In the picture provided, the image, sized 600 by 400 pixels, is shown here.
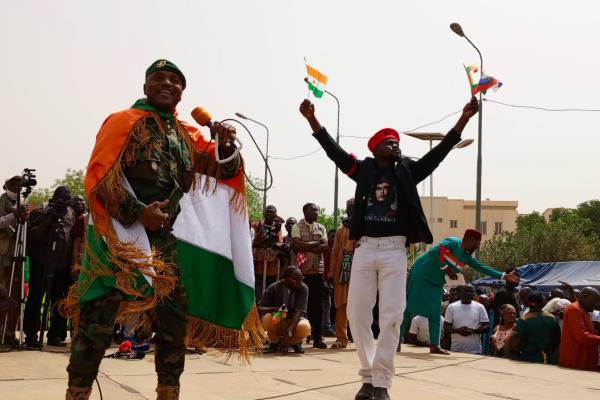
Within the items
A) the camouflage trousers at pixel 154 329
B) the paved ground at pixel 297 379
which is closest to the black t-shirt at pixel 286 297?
the paved ground at pixel 297 379

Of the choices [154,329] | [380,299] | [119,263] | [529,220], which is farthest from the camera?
[529,220]

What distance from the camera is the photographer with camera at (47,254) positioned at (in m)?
8.45

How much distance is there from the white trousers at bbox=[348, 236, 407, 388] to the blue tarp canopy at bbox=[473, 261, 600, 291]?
673 inches

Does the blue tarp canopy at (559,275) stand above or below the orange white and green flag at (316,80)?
below

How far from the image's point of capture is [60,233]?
8.55 m

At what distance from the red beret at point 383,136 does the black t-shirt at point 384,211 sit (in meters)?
0.31

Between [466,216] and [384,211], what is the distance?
4038 inches

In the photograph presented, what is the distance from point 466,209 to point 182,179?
105 m

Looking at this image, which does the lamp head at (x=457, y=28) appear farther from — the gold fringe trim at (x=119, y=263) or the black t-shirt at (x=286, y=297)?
the gold fringe trim at (x=119, y=263)

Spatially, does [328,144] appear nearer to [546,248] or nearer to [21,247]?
[21,247]

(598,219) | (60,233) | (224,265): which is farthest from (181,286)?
(598,219)

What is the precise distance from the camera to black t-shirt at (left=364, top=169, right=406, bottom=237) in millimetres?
5359

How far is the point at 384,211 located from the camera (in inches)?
213

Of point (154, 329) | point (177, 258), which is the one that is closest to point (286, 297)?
point (177, 258)
